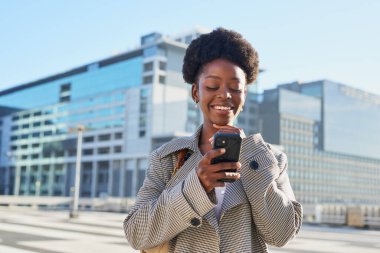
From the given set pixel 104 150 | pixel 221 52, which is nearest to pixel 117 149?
pixel 104 150

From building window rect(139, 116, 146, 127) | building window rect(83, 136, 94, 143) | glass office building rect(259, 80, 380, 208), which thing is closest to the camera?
building window rect(139, 116, 146, 127)

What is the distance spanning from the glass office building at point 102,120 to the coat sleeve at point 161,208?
69.5m

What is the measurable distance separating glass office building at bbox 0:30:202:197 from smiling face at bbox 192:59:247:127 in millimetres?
69493

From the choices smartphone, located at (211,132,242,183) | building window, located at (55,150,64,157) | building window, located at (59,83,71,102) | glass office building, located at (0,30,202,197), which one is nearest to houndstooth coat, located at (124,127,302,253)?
smartphone, located at (211,132,242,183)

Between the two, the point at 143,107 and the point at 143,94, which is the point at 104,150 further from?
the point at 143,94

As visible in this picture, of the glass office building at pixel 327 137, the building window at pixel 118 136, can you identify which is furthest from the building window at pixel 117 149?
the glass office building at pixel 327 137

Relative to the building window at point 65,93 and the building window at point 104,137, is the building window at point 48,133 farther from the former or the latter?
the building window at point 104,137

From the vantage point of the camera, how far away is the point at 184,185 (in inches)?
60.3

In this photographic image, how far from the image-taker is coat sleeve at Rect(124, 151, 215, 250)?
1.51 meters

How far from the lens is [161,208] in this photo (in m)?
1.64

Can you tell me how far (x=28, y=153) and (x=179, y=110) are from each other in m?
40.4

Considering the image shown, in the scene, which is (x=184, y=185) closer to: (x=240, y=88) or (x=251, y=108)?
(x=240, y=88)

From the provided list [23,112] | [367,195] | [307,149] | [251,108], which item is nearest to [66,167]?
[23,112]

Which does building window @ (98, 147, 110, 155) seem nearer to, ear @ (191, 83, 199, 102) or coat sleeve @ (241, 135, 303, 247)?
ear @ (191, 83, 199, 102)
